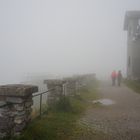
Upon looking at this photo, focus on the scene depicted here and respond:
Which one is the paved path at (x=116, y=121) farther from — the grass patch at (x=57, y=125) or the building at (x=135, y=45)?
the building at (x=135, y=45)

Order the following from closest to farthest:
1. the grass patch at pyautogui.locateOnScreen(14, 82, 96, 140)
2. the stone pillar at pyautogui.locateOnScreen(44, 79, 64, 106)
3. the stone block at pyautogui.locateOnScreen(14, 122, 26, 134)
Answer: the stone block at pyautogui.locateOnScreen(14, 122, 26, 134) → the grass patch at pyautogui.locateOnScreen(14, 82, 96, 140) → the stone pillar at pyautogui.locateOnScreen(44, 79, 64, 106)

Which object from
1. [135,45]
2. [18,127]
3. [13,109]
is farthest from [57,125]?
[135,45]

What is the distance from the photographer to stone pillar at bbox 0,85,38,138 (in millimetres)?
5516

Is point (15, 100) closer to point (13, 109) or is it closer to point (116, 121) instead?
point (13, 109)

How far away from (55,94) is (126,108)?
Result: 3.36m

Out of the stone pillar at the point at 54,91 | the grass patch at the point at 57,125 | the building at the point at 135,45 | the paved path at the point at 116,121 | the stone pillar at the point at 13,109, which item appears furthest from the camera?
the building at the point at 135,45

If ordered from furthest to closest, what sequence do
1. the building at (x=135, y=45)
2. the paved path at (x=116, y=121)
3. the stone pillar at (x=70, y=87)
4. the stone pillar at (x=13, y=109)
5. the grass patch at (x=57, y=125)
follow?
1. the building at (x=135, y=45)
2. the stone pillar at (x=70, y=87)
3. the paved path at (x=116, y=121)
4. the grass patch at (x=57, y=125)
5. the stone pillar at (x=13, y=109)

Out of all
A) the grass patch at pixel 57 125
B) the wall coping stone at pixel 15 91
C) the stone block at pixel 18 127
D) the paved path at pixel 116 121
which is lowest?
the paved path at pixel 116 121

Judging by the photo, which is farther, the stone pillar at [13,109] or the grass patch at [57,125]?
the grass patch at [57,125]

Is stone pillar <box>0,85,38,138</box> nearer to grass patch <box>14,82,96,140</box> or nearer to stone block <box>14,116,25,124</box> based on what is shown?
stone block <box>14,116,25,124</box>

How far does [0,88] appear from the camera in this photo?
5.71 meters

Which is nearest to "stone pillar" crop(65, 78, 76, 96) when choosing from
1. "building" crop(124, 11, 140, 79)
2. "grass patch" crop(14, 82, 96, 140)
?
"grass patch" crop(14, 82, 96, 140)

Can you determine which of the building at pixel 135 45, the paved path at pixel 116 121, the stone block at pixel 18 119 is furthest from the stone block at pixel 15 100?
the building at pixel 135 45

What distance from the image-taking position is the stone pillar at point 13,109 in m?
5.52
